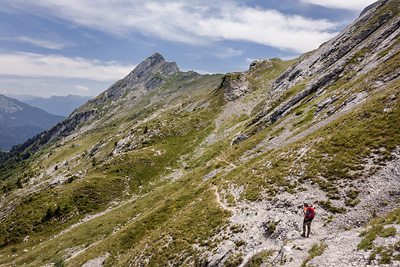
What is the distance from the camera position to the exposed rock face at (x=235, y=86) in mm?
135375

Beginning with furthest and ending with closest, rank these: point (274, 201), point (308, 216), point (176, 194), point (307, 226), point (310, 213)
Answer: point (176, 194) → point (274, 201) → point (307, 226) → point (308, 216) → point (310, 213)

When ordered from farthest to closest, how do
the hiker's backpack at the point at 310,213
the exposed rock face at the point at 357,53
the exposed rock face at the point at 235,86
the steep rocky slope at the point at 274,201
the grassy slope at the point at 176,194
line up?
the exposed rock face at the point at 235,86, the exposed rock face at the point at 357,53, the grassy slope at the point at 176,194, the steep rocky slope at the point at 274,201, the hiker's backpack at the point at 310,213

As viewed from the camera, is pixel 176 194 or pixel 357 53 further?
pixel 357 53

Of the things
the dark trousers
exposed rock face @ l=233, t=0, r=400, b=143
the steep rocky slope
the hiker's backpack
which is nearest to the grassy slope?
the steep rocky slope

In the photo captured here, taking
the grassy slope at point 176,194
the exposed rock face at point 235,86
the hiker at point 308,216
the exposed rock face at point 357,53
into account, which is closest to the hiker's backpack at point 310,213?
the hiker at point 308,216

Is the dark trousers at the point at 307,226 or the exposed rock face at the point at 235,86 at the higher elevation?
the exposed rock face at the point at 235,86

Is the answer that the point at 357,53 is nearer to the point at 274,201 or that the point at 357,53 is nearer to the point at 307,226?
the point at 274,201

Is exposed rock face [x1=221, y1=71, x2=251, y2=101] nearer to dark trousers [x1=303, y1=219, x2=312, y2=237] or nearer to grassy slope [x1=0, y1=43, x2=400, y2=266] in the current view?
grassy slope [x1=0, y1=43, x2=400, y2=266]

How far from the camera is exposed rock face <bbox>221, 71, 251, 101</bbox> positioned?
135 metres

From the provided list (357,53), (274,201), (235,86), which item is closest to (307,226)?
(274,201)

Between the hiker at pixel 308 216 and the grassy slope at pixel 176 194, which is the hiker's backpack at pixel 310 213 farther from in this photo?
the grassy slope at pixel 176 194

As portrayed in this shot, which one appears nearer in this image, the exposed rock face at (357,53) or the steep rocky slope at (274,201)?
the steep rocky slope at (274,201)

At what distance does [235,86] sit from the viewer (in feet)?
460

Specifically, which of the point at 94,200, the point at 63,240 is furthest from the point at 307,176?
the point at 94,200
